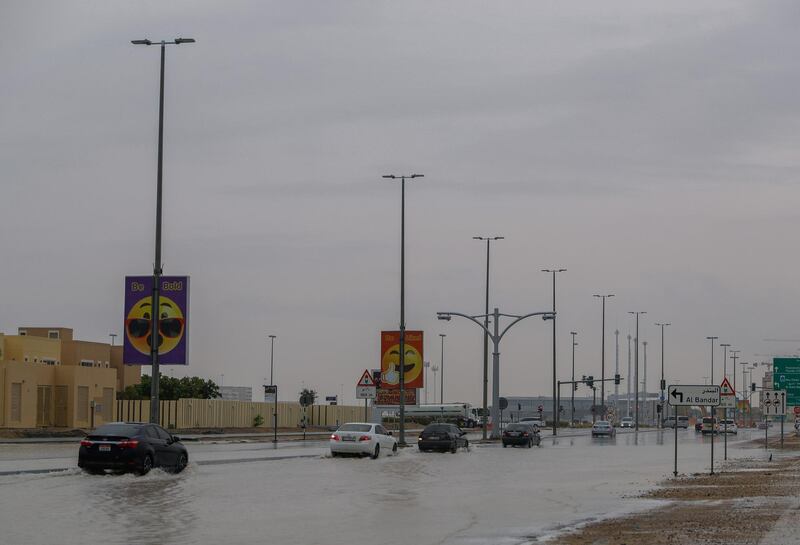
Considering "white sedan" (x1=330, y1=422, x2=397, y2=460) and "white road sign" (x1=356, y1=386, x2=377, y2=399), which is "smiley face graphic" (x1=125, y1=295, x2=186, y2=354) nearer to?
"white sedan" (x1=330, y1=422, x2=397, y2=460)

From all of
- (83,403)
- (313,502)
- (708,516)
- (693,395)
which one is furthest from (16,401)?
(708,516)

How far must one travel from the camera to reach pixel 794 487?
29.4m

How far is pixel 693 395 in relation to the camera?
36.9 metres

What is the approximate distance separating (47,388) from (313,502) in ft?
206

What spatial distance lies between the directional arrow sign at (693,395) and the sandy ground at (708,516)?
9.23 ft

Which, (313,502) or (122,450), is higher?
(122,450)

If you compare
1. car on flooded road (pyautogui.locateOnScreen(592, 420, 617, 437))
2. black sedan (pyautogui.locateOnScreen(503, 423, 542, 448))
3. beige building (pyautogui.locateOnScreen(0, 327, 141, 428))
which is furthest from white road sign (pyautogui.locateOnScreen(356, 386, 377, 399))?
car on flooded road (pyautogui.locateOnScreen(592, 420, 617, 437))

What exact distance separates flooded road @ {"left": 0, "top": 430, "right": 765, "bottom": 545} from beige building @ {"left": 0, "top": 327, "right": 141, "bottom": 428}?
38.0m

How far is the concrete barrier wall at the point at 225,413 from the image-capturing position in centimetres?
8988

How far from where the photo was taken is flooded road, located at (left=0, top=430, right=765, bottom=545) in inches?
729

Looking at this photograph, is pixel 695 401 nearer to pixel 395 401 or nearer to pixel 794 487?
pixel 794 487

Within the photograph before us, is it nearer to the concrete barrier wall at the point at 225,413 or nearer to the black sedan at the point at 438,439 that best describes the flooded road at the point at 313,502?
the black sedan at the point at 438,439

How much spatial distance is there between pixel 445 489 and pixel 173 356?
46.4ft

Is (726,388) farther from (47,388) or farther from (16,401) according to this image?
(47,388)
